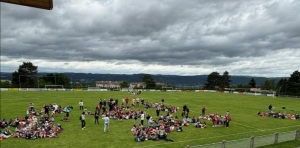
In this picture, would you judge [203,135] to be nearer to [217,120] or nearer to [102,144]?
[217,120]

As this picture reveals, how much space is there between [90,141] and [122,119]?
379 inches

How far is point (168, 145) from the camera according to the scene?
1995cm

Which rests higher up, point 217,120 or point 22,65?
point 22,65

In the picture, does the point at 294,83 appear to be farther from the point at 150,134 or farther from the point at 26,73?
the point at 26,73

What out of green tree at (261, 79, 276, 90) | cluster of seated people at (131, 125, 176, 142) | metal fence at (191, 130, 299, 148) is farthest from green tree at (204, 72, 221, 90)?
cluster of seated people at (131, 125, 176, 142)

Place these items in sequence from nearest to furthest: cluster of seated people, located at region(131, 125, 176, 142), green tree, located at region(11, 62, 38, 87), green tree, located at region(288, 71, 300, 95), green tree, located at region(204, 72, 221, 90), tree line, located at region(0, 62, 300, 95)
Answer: cluster of seated people, located at region(131, 125, 176, 142), tree line, located at region(0, 62, 300, 95), green tree, located at region(288, 71, 300, 95), green tree, located at region(11, 62, 38, 87), green tree, located at region(204, 72, 221, 90)

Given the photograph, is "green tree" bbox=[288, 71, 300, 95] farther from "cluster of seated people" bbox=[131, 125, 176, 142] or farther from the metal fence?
"cluster of seated people" bbox=[131, 125, 176, 142]

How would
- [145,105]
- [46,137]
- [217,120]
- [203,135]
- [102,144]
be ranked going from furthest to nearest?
1. [145,105]
2. [217,120]
3. [203,135]
4. [46,137]
5. [102,144]

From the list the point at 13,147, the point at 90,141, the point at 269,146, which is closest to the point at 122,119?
the point at 90,141

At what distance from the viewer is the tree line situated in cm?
9655

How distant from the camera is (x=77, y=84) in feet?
344

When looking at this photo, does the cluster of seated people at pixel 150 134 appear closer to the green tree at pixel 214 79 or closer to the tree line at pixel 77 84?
the tree line at pixel 77 84

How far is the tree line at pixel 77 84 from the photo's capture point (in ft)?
317

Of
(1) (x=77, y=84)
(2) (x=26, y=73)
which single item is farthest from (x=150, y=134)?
(2) (x=26, y=73)
